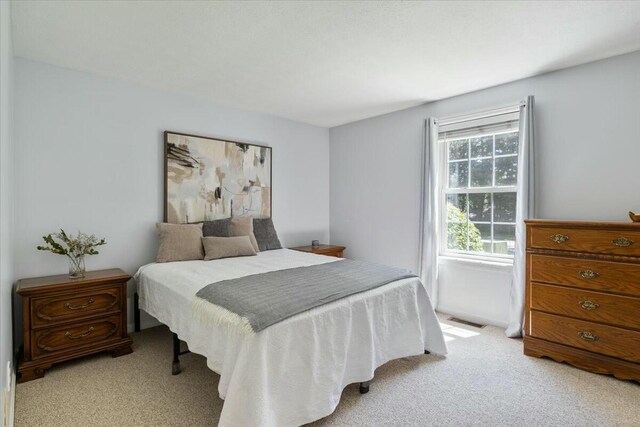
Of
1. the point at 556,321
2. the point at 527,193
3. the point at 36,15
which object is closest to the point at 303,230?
the point at 527,193

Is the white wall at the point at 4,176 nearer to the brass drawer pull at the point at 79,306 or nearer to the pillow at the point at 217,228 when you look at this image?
the brass drawer pull at the point at 79,306

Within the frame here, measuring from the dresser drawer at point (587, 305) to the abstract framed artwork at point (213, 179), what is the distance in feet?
9.94

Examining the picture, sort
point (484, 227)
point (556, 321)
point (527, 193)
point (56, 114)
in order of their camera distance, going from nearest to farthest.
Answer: point (556, 321) < point (56, 114) < point (527, 193) < point (484, 227)

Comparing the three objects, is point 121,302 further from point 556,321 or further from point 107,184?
point 556,321

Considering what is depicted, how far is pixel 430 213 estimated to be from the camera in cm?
366

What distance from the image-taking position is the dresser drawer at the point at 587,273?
2213 millimetres

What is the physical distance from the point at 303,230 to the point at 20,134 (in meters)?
3.15

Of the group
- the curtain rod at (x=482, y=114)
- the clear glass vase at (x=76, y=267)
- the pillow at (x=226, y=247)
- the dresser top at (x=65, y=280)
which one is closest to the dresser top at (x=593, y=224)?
the curtain rod at (x=482, y=114)

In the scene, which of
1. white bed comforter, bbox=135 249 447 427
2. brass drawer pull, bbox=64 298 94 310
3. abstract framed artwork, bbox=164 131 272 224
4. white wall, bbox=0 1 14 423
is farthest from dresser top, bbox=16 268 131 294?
abstract framed artwork, bbox=164 131 272 224

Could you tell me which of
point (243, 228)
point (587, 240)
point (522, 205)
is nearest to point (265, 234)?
Result: point (243, 228)

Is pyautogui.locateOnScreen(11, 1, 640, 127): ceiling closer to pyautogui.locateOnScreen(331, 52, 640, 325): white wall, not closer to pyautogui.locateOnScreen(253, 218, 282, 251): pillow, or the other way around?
pyautogui.locateOnScreen(331, 52, 640, 325): white wall

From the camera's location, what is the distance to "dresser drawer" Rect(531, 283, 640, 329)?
2207mm

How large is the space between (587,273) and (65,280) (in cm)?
394

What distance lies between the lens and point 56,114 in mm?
2770
